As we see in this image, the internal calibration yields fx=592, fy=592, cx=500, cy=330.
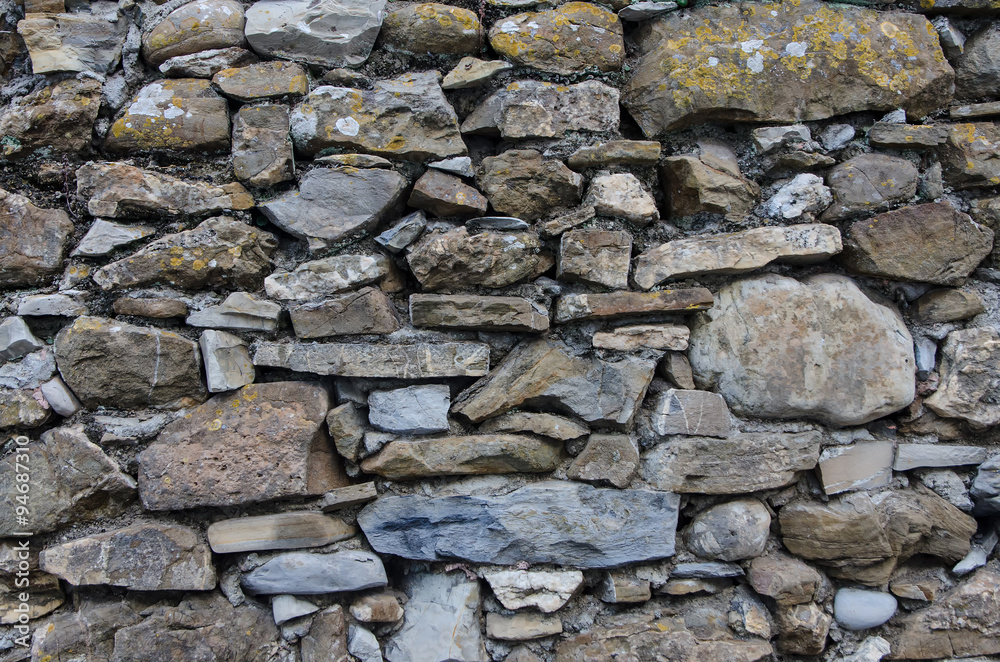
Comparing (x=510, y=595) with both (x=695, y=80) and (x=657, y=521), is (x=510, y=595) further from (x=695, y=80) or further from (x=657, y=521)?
(x=695, y=80)

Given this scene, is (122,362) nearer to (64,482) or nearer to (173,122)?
(64,482)

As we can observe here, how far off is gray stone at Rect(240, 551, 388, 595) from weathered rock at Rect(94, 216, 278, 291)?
875 millimetres

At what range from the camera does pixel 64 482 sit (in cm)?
177

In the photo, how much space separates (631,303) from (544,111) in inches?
28.3

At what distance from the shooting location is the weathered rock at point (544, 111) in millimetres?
2012

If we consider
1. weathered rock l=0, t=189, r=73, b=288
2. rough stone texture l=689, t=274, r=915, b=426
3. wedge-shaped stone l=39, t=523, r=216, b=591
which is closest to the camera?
wedge-shaped stone l=39, t=523, r=216, b=591

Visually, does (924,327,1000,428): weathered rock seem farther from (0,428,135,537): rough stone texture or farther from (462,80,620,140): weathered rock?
(0,428,135,537): rough stone texture

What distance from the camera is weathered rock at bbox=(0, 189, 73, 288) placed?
1843mm

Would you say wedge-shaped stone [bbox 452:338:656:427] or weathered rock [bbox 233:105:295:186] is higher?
weathered rock [bbox 233:105:295:186]

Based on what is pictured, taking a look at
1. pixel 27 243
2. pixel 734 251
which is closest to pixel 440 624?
pixel 734 251

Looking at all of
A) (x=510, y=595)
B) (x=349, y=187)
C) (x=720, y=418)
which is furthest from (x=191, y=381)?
(x=720, y=418)

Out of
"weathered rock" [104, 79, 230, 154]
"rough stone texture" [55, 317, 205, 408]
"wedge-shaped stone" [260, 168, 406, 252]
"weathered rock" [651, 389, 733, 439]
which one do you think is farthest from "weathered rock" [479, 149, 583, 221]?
"rough stone texture" [55, 317, 205, 408]

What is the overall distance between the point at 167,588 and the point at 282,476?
0.45m

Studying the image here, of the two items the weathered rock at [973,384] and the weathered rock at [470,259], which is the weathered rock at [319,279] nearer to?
the weathered rock at [470,259]
